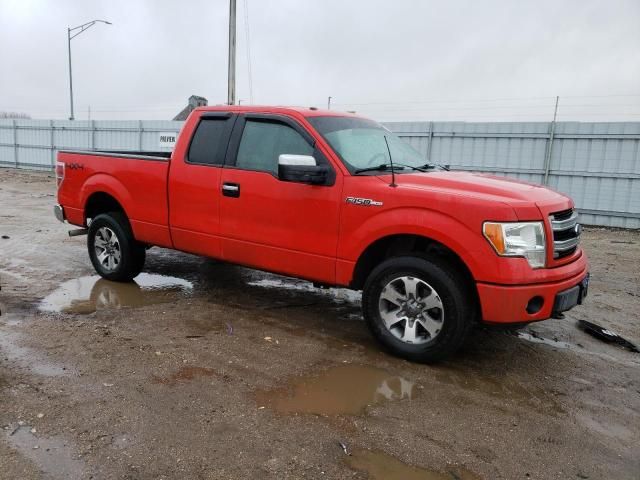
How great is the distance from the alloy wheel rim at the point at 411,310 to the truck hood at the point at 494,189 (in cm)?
74

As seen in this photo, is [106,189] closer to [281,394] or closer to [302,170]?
[302,170]

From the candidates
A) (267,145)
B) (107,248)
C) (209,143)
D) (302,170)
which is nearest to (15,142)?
(107,248)

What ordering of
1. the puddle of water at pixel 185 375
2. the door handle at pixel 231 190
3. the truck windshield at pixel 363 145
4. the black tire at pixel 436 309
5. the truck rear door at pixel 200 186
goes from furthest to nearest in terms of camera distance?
the truck rear door at pixel 200 186
the door handle at pixel 231 190
the truck windshield at pixel 363 145
the black tire at pixel 436 309
the puddle of water at pixel 185 375

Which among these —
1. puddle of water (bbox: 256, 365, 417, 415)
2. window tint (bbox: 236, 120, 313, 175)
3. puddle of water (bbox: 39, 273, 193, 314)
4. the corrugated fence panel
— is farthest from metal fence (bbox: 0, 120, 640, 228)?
puddle of water (bbox: 256, 365, 417, 415)

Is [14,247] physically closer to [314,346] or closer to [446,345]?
[314,346]

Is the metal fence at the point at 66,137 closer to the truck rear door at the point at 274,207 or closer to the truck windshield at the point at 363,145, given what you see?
the truck rear door at the point at 274,207

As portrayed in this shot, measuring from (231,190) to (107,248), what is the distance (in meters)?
2.14

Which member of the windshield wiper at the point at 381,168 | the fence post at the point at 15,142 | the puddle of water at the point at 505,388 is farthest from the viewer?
the fence post at the point at 15,142

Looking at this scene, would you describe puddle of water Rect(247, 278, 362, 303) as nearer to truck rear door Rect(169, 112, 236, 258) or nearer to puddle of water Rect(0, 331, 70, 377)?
truck rear door Rect(169, 112, 236, 258)

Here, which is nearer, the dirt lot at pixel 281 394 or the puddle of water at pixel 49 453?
the puddle of water at pixel 49 453

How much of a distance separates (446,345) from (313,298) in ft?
7.25

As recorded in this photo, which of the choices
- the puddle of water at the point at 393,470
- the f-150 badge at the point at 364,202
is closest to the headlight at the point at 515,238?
the f-150 badge at the point at 364,202

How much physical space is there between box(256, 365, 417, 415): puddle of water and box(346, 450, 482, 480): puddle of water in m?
0.50

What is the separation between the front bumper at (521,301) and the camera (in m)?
3.69
